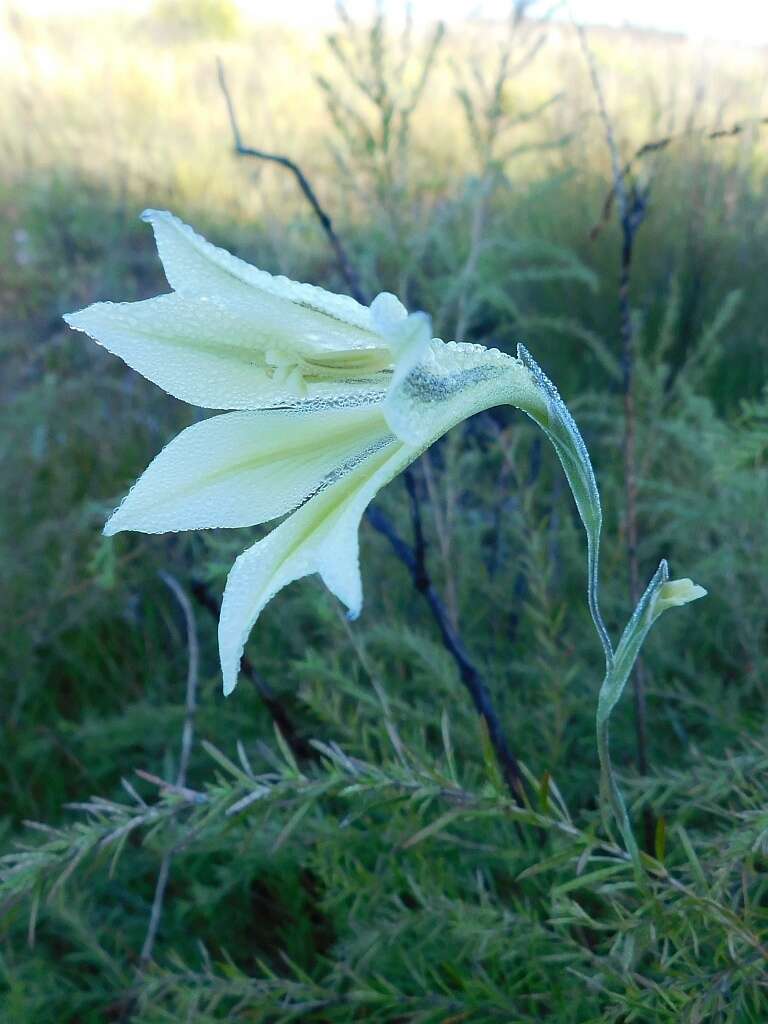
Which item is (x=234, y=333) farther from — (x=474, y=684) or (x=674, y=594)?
(x=474, y=684)

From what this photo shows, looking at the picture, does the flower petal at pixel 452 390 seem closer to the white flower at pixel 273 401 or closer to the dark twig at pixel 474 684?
the white flower at pixel 273 401

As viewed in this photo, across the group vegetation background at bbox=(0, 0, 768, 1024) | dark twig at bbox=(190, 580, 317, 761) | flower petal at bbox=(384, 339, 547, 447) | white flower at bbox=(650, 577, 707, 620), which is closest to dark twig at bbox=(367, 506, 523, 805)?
vegetation background at bbox=(0, 0, 768, 1024)

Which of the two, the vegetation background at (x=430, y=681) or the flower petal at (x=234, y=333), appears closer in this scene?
the flower petal at (x=234, y=333)

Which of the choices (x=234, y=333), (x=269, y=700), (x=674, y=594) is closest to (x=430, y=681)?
(x=269, y=700)

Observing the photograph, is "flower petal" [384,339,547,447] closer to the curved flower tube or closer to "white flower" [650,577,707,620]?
the curved flower tube

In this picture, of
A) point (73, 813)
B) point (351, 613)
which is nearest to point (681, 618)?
point (73, 813)

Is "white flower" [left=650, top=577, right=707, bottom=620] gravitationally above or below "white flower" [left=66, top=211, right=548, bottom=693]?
below

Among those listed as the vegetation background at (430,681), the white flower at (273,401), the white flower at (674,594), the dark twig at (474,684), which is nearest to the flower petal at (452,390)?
the white flower at (273,401)
